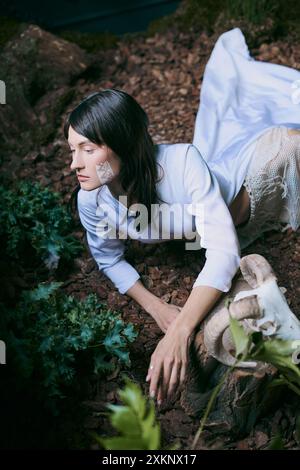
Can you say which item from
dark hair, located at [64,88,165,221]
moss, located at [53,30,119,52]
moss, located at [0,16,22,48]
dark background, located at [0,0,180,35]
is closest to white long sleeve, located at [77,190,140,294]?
dark hair, located at [64,88,165,221]

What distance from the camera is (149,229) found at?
2.37 metres

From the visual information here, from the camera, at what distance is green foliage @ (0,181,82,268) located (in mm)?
2574

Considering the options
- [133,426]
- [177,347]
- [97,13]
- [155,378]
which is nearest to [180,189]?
[177,347]

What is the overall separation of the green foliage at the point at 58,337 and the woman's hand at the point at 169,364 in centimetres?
25

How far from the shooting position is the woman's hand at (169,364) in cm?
183

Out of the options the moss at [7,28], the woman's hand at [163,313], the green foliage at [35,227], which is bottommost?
the woman's hand at [163,313]

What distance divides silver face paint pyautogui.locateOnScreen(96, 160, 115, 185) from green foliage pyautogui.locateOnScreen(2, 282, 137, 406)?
0.44 metres

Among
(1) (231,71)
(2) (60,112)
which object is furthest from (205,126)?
(2) (60,112)

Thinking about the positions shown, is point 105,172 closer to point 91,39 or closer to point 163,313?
point 163,313

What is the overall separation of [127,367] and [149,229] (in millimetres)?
555

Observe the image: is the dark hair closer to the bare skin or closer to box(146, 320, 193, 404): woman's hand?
the bare skin

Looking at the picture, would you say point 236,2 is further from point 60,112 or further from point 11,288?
point 11,288

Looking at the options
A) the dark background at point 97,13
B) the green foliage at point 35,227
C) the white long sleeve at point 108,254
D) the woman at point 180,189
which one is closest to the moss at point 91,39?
the dark background at point 97,13

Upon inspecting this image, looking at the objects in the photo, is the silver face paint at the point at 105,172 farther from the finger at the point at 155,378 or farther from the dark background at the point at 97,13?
the dark background at the point at 97,13
